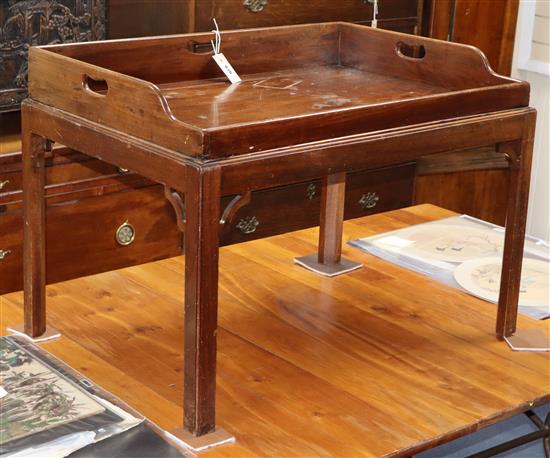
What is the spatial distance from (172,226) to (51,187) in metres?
0.38

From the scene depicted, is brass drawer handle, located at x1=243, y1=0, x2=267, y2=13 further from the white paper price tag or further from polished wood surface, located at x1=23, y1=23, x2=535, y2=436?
the white paper price tag

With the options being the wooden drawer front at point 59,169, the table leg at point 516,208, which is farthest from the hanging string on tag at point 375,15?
the table leg at point 516,208

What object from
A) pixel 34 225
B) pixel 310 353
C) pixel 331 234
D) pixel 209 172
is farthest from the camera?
pixel 331 234

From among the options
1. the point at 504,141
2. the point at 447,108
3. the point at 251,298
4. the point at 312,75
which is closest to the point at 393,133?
the point at 447,108

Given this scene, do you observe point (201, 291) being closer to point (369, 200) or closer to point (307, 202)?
point (307, 202)

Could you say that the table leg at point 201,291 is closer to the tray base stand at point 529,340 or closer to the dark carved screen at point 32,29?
the tray base stand at point 529,340

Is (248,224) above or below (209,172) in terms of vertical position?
below

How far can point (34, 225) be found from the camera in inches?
69.6

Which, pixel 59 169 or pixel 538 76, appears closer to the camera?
pixel 59 169

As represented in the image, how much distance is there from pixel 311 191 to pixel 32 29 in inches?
40.0

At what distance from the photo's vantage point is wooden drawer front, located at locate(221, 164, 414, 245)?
313 centimetres

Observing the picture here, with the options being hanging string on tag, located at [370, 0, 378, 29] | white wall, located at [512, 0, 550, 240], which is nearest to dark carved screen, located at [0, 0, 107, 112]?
hanging string on tag, located at [370, 0, 378, 29]

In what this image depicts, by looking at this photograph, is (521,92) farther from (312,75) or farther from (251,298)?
(251,298)

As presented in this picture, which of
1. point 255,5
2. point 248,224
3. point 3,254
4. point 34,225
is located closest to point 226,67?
point 34,225
